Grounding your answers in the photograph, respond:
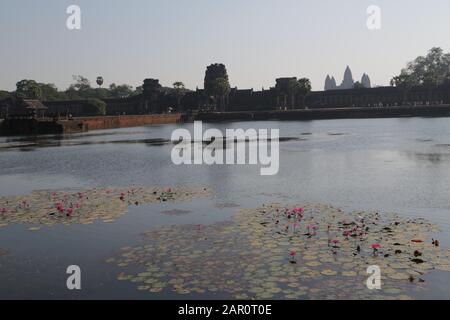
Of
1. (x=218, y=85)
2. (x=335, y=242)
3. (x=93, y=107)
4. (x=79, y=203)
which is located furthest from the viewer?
(x=218, y=85)

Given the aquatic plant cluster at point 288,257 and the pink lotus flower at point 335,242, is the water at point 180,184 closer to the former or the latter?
the aquatic plant cluster at point 288,257

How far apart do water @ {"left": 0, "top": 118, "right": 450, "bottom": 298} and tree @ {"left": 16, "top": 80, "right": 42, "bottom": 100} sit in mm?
118896

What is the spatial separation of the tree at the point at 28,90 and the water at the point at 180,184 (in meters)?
119

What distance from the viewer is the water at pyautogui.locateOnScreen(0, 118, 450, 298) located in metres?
9.00

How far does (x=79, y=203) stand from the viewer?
631 inches

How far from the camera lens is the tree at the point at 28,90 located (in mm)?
143225

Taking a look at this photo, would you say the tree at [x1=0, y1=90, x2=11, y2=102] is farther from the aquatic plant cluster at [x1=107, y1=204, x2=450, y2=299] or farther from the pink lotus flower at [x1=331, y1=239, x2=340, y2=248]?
the pink lotus flower at [x1=331, y1=239, x2=340, y2=248]

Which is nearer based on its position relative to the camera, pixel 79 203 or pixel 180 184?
pixel 79 203

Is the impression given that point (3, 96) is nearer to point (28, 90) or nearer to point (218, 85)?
point (28, 90)

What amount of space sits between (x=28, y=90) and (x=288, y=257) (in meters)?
155
